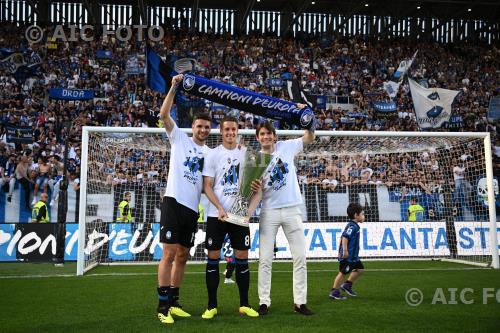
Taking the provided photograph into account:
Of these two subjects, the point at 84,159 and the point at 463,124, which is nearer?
the point at 84,159

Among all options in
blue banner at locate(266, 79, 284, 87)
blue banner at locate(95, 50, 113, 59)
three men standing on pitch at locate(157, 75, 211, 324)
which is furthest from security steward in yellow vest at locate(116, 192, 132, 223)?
blue banner at locate(95, 50, 113, 59)

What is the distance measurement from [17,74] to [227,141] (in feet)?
72.3

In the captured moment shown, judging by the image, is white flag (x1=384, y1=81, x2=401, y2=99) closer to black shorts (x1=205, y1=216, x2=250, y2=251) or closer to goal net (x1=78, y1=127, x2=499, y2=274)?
goal net (x1=78, y1=127, x2=499, y2=274)

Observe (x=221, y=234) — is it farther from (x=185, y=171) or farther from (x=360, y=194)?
(x=360, y=194)

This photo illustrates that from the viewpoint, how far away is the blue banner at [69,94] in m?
24.1

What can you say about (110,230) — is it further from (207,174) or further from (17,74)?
(17,74)

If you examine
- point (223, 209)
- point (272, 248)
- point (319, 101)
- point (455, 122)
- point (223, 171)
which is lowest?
point (272, 248)

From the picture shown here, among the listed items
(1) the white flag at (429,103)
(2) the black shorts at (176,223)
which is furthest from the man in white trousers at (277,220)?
(1) the white flag at (429,103)

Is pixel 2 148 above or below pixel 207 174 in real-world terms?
above

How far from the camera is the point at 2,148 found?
1948 centimetres

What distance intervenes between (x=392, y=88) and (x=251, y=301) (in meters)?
22.4

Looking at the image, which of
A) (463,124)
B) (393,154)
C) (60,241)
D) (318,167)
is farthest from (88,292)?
(463,124)

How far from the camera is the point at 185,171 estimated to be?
595cm

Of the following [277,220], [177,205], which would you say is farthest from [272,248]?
[177,205]
